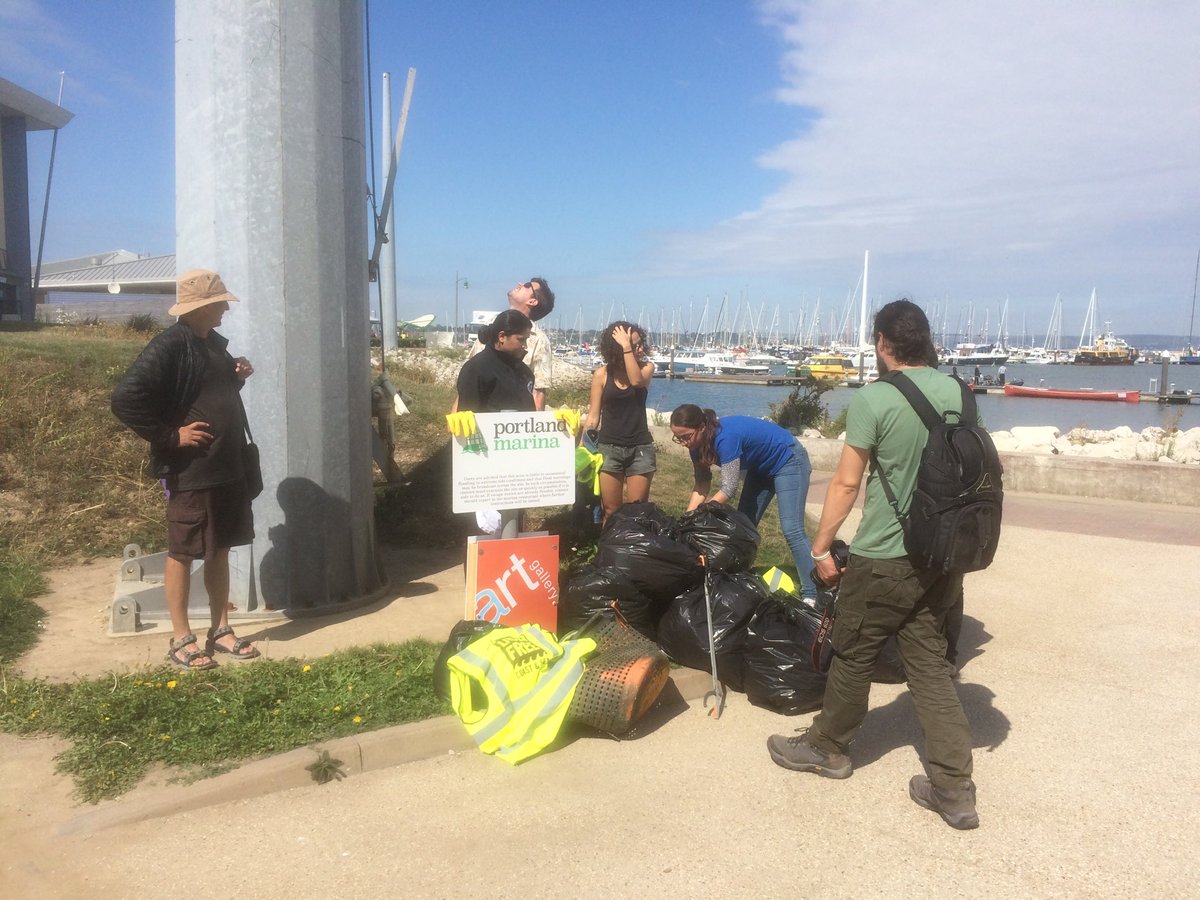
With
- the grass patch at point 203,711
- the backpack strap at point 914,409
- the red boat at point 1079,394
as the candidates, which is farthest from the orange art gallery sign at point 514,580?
the red boat at point 1079,394

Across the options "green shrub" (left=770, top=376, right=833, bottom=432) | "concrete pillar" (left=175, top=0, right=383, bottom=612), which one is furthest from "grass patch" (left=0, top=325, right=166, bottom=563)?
"green shrub" (left=770, top=376, right=833, bottom=432)

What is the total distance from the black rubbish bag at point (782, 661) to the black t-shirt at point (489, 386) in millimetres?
1937

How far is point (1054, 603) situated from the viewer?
6.62 meters

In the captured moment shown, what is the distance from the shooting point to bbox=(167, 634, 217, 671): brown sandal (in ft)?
14.8

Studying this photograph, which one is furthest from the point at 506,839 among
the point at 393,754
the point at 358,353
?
the point at 358,353

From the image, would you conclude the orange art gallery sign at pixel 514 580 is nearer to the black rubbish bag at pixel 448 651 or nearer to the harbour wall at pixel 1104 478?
the black rubbish bag at pixel 448 651

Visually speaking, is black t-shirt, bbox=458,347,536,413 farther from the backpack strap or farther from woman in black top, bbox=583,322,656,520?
the backpack strap

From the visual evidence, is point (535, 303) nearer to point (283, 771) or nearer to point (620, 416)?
point (620, 416)

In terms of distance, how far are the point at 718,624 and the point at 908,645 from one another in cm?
127

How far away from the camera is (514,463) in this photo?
199 inches

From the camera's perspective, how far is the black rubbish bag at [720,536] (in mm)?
5039

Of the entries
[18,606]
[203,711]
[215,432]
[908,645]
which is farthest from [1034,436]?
[18,606]

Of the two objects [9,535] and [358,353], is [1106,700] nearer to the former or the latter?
[358,353]

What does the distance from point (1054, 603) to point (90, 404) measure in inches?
325
